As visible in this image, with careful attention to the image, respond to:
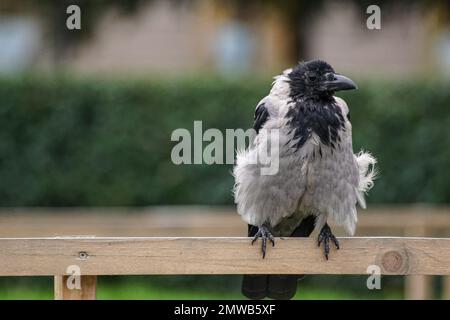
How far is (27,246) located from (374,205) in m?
7.76

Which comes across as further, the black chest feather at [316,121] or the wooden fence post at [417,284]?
the wooden fence post at [417,284]

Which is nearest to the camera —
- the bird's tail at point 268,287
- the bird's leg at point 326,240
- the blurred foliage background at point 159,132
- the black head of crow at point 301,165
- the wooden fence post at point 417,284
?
the bird's leg at point 326,240

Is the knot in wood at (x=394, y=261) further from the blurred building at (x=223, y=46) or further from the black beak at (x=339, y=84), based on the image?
the blurred building at (x=223, y=46)

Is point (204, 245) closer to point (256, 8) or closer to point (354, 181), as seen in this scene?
point (354, 181)

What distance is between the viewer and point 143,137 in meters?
11.5

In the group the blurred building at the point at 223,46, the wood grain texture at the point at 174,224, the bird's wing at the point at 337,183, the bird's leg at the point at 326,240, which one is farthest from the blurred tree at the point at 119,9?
the blurred building at the point at 223,46

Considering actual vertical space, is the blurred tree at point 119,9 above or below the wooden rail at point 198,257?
above

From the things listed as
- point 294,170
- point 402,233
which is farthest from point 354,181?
point 402,233

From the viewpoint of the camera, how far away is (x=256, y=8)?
452 inches

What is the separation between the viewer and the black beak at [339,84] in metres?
5.72

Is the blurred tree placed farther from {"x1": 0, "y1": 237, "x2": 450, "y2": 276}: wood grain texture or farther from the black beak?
{"x1": 0, "y1": 237, "x2": 450, "y2": 276}: wood grain texture

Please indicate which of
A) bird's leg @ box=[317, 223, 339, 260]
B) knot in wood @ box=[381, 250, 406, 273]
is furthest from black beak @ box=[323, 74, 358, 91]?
knot in wood @ box=[381, 250, 406, 273]

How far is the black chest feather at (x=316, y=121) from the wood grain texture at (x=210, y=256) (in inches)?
49.5

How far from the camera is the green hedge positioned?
11.4 meters
